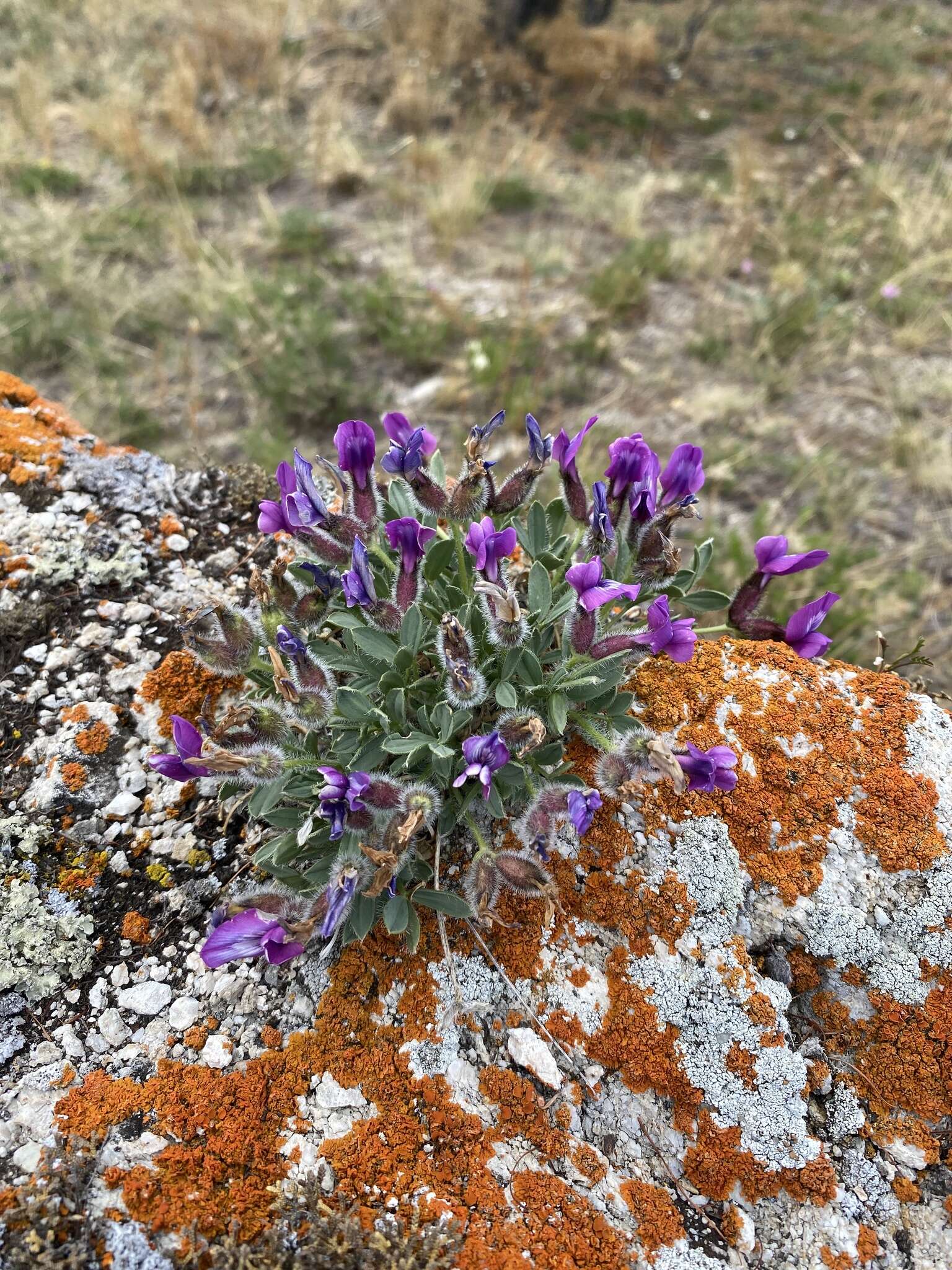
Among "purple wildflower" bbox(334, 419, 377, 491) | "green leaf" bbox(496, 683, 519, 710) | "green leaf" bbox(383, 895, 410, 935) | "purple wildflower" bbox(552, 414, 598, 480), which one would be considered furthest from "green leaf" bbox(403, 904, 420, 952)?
"purple wildflower" bbox(552, 414, 598, 480)

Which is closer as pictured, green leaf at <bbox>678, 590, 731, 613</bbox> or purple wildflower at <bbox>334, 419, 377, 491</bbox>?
purple wildflower at <bbox>334, 419, 377, 491</bbox>

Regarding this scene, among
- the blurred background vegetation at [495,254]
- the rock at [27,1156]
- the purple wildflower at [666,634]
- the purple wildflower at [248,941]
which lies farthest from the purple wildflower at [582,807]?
the blurred background vegetation at [495,254]

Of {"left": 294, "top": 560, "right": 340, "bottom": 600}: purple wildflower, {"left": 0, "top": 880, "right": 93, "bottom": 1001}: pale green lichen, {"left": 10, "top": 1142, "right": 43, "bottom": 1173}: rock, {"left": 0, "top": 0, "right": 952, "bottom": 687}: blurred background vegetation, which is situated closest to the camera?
{"left": 10, "top": 1142, "right": 43, "bottom": 1173}: rock

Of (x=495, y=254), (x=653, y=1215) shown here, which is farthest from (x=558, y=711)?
(x=495, y=254)

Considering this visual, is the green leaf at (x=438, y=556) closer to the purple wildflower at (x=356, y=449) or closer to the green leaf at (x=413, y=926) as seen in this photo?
the purple wildflower at (x=356, y=449)

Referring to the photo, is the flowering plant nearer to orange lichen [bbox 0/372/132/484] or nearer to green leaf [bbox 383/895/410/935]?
green leaf [bbox 383/895/410/935]

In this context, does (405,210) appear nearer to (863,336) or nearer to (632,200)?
(632,200)
